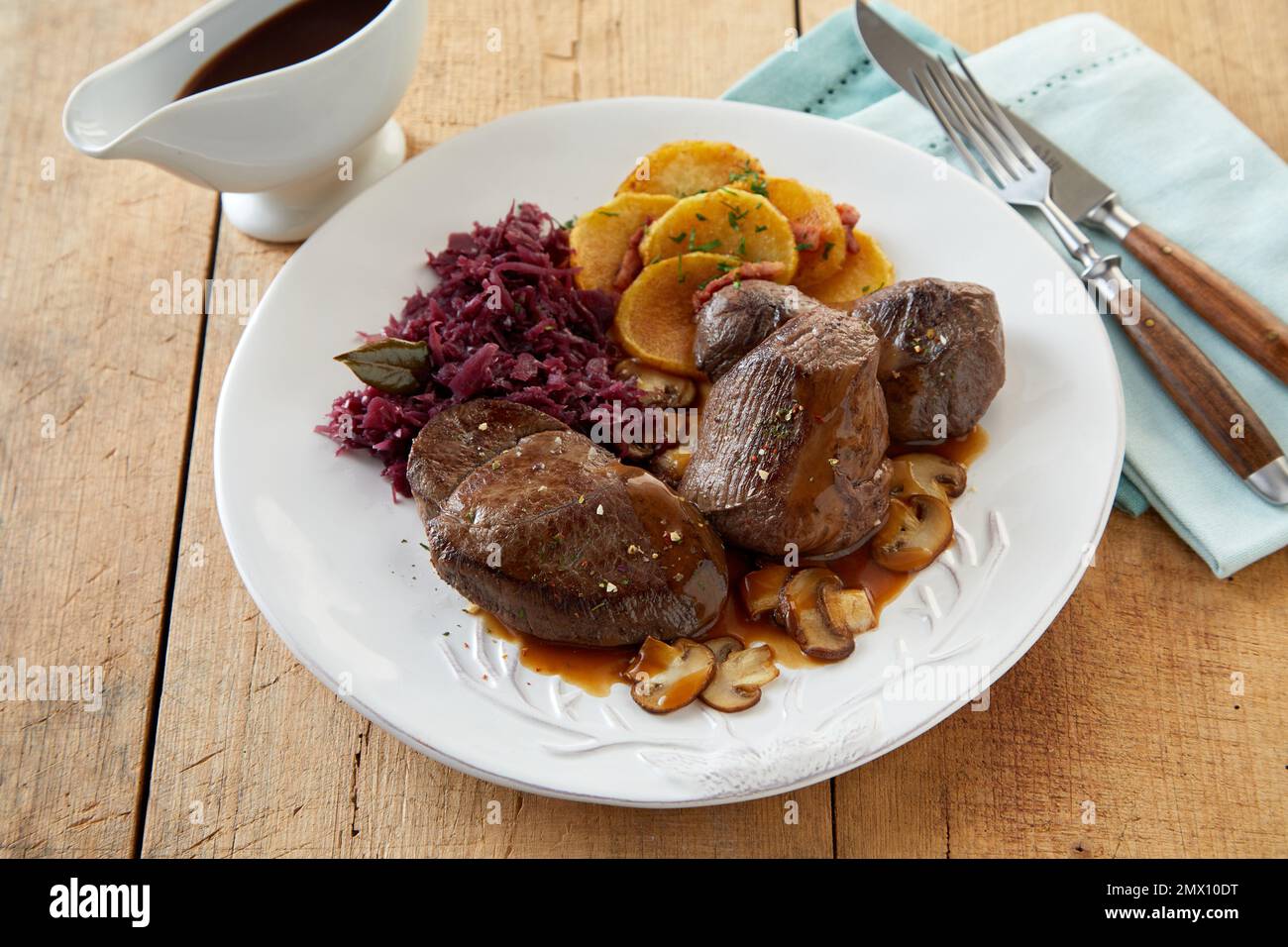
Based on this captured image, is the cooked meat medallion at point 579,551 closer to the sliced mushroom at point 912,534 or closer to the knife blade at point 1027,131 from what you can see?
the sliced mushroom at point 912,534

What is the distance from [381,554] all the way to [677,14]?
321 centimetres

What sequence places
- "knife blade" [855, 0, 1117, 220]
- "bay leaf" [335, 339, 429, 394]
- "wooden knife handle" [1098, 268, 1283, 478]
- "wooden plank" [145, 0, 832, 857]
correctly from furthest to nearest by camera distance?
1. "knife blade" [855, 0, 1117, 220]
2. "wooden knife handle" [1098, 268, 1283, 478]
3. "bay leaf" [335, 339, 429, 394]
4. "wooden plank" [145, 0, 832, 857]

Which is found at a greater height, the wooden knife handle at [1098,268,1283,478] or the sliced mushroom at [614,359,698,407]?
the sliced mushroom at [614,359,698,407]

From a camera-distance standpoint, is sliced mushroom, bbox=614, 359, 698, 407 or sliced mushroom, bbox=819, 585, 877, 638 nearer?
sliced mushroom, bbox=819, 585, 877, 638

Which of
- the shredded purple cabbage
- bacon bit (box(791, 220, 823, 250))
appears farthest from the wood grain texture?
the shredded purple cabbage

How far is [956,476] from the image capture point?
366 cm

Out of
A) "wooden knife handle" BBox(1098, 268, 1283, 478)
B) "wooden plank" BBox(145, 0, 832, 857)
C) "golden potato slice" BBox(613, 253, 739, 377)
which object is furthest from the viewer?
"golden potato slice" BBox(613, 253, 739, 377)

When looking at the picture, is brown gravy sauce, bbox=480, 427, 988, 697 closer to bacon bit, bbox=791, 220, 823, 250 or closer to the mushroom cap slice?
the mushroom cap slice

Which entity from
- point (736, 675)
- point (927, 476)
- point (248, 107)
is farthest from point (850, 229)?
point (248, 107)

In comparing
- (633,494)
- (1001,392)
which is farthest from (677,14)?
(633,494)

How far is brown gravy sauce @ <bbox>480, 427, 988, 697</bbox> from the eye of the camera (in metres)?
3.32

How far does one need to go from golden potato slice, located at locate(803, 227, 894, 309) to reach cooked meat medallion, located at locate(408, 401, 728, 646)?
114 cm

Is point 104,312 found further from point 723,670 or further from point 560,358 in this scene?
point 723,670

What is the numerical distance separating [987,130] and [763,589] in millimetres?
2349
